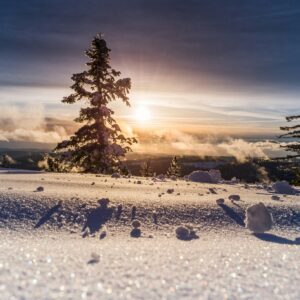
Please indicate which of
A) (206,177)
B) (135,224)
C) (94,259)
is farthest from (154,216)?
(206,177)

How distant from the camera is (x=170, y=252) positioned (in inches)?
117

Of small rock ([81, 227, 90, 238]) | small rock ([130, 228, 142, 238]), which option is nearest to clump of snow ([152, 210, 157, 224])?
small rock ([130, 228, 142, 238])

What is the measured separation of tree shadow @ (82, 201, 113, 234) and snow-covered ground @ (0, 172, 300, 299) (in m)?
0.01

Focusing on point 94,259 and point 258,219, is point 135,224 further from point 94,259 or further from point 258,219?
point 94,259

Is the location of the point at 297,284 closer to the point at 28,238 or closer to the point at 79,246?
the point at 79,246

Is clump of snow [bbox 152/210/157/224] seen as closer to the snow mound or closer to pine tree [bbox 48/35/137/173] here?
the snow mound

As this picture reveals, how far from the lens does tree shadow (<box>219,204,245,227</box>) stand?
4691mm

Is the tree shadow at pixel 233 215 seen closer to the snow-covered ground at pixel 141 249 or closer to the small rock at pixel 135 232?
the snow-covered ground at pixel 141 249

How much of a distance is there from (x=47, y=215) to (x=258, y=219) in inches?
97.8

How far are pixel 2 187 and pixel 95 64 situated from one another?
62.6 feet

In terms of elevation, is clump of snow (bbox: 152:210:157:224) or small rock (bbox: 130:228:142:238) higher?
clump of snow (bbox: 152:210:157:224)

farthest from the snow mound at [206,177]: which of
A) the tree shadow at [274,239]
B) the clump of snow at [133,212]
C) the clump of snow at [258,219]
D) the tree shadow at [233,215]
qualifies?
the tree shadow at [274,239]

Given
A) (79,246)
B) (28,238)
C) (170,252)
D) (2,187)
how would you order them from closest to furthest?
(170,252) < (79,246) < (28,238) < (2,187)

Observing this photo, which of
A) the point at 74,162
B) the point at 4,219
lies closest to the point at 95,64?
the point at 74,162
